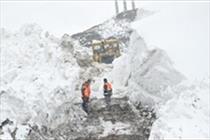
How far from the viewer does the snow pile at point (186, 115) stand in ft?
44.2

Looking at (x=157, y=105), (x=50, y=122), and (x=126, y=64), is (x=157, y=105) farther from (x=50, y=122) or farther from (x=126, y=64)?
(x=126, y=64)

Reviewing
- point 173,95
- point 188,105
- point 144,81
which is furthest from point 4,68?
point 188,105

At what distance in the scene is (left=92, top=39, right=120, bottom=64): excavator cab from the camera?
3219 centimetres

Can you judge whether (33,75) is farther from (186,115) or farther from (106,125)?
(186,115)

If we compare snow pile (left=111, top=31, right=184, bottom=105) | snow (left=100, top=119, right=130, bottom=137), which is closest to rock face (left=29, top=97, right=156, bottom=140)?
snow (left=100, top=119, right=130, bottom=137)

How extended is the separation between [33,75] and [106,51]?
1232 centimetres

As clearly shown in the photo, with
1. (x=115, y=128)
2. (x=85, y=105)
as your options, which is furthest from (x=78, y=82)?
(x=115, y=128)

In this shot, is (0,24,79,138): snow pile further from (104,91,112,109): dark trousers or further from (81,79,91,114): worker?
(104,91,112,109): dark trousers

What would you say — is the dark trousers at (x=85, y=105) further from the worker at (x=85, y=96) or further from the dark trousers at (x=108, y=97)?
the dark trousers at (x=108, y=97)

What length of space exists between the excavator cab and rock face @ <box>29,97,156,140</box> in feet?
40.6

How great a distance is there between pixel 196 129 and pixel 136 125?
3.60 m

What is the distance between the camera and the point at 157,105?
57.9 ft

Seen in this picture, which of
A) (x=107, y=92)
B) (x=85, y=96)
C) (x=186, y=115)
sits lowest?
(x=107, y=92)

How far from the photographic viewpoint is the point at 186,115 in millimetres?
14594
